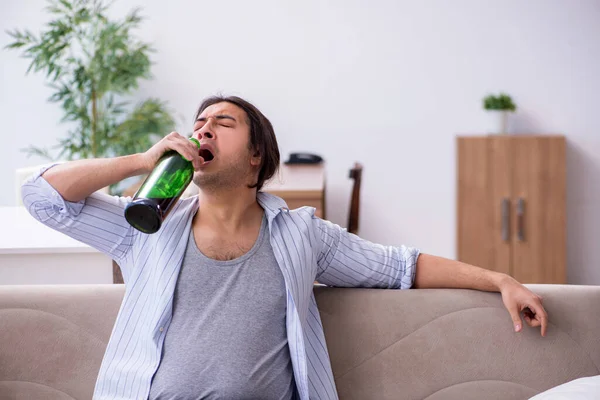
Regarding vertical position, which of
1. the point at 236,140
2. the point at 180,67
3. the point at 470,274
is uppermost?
the point at 180,67

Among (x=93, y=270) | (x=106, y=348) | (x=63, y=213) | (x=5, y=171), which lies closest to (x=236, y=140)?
(x=63, y=213)

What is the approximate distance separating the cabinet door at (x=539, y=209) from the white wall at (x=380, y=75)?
0.31 m

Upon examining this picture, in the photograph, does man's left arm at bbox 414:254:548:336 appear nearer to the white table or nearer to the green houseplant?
the white table

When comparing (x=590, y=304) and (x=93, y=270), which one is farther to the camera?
(x=93, y=270)

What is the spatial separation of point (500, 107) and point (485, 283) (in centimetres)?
308

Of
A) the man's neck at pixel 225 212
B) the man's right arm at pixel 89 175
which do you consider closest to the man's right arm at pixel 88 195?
the man's right arm at pixel 89 175

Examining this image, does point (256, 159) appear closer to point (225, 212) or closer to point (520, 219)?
point (225, 212)

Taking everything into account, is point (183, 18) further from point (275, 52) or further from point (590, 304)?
point (590, 304)

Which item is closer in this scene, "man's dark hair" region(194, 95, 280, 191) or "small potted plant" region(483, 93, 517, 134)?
"man's dark hair" region(194, 95, 280, 191)

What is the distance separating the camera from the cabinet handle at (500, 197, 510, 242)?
4711 millimetres

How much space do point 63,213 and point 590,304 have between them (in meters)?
1.28

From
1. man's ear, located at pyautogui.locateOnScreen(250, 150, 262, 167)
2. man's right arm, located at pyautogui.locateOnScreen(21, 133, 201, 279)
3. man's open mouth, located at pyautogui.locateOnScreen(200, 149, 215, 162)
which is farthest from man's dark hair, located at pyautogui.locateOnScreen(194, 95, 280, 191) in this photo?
man's right arm, located at pyautogui.locateOnScreen(21, 133, 201, 279)

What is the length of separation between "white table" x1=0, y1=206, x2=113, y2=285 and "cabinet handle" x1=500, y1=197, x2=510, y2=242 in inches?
118

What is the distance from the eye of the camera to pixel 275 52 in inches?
194
